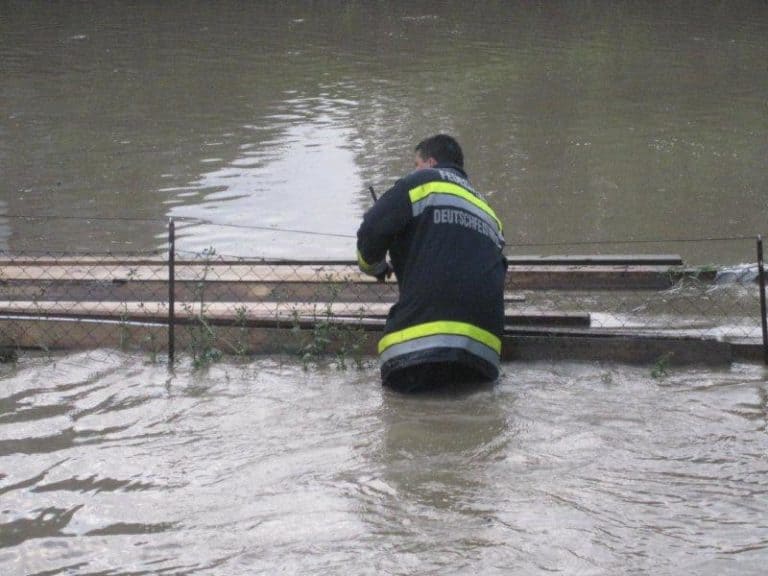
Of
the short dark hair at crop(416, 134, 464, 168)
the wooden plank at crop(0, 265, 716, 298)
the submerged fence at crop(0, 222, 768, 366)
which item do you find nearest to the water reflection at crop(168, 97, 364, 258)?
the submerged fence at crop(0, 222, 768, 366)

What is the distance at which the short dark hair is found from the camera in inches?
253

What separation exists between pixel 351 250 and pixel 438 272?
385cm

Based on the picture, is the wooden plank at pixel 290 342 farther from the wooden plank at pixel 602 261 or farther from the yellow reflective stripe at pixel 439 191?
the yellow reflective stripe at pixel 439 191

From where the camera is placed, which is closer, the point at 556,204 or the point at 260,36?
the point at 556,204

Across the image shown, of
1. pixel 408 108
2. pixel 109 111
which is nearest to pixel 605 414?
pixel 408 108

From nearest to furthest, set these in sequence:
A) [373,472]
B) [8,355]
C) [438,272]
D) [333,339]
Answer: [373,472] → [438,272] → [333,339] → [8,355]

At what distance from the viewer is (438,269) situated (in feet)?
19.8

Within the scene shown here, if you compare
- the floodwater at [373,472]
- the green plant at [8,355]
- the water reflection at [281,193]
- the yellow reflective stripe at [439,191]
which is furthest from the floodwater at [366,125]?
the green plant at [8,355]

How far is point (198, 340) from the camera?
7.12 m

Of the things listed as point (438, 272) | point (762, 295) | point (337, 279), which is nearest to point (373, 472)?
point (438, 272)

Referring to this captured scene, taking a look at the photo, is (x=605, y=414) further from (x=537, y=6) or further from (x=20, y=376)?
(x=537, y=6)

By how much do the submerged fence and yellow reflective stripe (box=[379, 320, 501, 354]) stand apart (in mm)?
704

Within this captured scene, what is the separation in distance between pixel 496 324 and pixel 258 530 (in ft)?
6.70

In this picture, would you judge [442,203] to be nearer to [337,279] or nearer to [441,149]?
[441,149]
